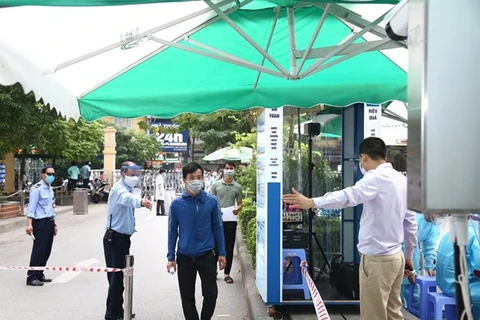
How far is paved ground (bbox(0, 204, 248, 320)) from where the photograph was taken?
259 inches

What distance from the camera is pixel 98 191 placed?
84.3 feet

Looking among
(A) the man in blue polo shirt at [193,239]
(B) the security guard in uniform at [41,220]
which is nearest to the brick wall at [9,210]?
(B) the security guard in uniform at [41,220]

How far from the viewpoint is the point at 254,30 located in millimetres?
5305

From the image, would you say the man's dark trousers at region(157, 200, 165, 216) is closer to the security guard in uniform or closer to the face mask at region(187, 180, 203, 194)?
the security guard in uniform

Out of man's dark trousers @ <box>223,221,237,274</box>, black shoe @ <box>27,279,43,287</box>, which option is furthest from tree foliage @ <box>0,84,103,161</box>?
man's dark trousers @ <box>223,221,237,274</box>

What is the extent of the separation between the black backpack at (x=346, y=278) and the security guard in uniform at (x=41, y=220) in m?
4.62

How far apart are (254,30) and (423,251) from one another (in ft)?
11.1

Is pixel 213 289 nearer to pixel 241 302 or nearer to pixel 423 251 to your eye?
pixel 241 302

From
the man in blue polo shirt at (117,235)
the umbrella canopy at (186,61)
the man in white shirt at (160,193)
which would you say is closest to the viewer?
the umbrella canopy at (186,61)

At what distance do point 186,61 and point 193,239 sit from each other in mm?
2129

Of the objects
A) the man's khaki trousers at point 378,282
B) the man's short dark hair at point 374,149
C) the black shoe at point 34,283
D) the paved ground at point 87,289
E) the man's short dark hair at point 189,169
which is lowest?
the paved ground at point 87,289

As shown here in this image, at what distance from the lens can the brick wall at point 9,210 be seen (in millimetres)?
16320

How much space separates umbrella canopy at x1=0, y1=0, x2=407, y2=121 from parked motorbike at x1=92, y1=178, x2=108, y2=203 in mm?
20997

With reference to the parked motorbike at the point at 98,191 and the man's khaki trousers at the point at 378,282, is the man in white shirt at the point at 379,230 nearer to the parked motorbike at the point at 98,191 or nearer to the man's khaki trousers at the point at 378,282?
the man's khaki trousers at the point at 378,282
